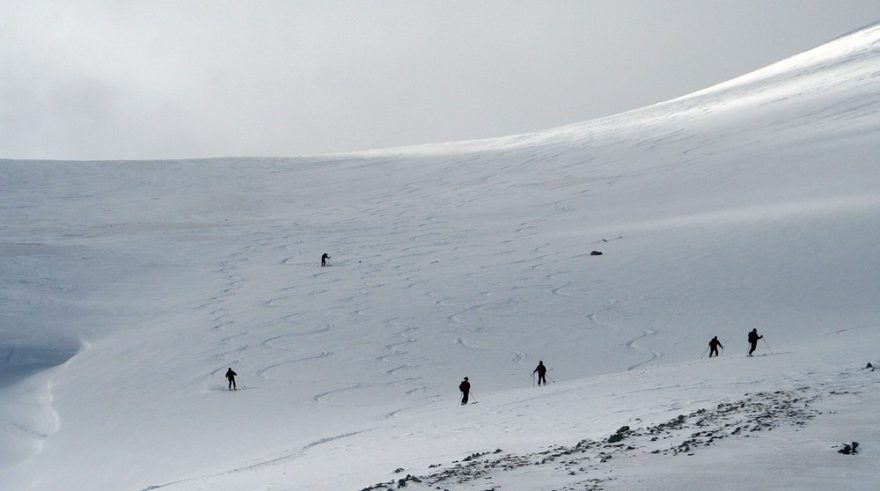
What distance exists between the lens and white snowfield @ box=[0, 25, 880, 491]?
11.5 meters

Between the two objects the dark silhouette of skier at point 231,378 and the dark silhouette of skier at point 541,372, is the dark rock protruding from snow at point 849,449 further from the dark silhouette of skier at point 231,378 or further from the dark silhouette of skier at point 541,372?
the dark silhouette of skier at point 231,378

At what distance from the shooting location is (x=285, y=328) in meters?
Result: 26.3

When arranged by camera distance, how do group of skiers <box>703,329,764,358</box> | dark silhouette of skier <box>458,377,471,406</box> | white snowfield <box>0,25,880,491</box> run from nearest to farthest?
white snowfield <box>0,25,880,491</box>, dark silhouette of skier <box>458,377,471,406</box>, group of skiers <box>703,329,764,358</box>

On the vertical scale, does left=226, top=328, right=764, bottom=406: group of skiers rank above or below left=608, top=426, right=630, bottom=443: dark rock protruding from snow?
above

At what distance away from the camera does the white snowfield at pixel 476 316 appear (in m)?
11.5

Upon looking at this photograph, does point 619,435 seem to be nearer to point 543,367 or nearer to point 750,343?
point 543,367

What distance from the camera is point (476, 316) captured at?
1004 inches

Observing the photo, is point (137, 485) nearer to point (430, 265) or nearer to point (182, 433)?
point (182, 433)

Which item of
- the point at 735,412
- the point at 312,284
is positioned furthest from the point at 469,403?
the point at 312,284

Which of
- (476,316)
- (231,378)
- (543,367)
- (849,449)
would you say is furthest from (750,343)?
(231,378)

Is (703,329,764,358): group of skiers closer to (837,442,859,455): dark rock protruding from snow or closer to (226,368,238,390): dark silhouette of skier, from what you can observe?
(837,442,859,455): dark rock protruding from snow

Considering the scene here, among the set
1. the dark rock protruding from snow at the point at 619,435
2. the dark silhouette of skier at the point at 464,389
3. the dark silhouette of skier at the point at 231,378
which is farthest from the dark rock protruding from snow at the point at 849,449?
the dark silhouette of skier at the point at 231,378

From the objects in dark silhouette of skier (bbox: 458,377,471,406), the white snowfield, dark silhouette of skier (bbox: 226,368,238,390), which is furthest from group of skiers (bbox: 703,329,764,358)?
dark silhouette of skier (bbox: 226,368,238,390)

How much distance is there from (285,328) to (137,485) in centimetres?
1066
